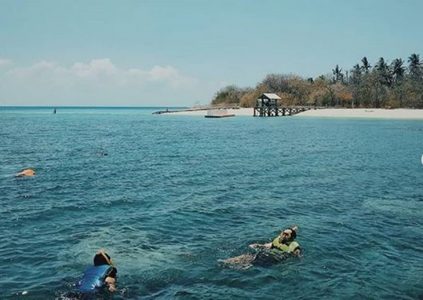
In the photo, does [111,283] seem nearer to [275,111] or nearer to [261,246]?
[261,246]

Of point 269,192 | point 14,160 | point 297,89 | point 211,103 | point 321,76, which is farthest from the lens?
point 211,103

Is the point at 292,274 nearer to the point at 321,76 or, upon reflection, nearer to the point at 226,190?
the point at 226,190

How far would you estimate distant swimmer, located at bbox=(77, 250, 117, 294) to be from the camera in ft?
42.1

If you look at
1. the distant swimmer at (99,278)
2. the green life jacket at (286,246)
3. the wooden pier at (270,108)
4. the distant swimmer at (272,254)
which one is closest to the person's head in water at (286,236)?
the distant swimmer at (272,254)

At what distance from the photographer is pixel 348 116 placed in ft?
401

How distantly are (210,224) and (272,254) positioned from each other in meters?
5.30

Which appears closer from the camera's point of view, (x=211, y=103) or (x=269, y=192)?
(x=269, y=192)

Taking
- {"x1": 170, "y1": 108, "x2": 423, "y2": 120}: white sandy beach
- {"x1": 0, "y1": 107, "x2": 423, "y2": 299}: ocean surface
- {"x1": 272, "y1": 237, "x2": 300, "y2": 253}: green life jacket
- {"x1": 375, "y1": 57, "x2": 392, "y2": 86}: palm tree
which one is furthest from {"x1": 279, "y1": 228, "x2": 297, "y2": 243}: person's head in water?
{"x1": 375, "y1": 57, "x2": 392, "y2": 86}: palm tree

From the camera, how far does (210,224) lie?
21.0 metres

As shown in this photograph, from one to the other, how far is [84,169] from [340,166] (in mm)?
22335

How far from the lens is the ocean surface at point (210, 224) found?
14312 millimetres

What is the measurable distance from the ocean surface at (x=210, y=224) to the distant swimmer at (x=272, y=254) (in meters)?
0.35

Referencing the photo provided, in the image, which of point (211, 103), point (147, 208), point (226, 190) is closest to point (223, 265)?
point (147, 208)

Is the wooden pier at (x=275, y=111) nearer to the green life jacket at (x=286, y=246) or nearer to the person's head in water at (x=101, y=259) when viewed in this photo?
the green life jacket at (x=286, y=246)
